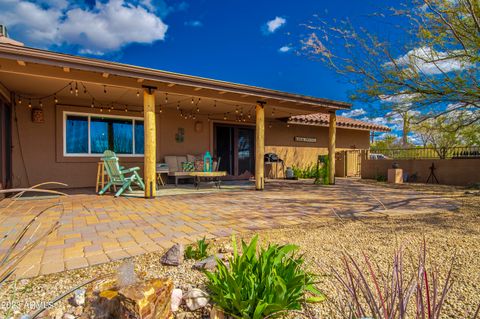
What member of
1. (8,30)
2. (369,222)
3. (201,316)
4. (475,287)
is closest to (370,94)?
(369,222)

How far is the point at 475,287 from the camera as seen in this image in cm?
212

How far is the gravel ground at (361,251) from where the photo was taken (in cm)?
191

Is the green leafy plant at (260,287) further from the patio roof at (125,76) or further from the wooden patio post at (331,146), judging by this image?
the wooden patio post at (331,146)

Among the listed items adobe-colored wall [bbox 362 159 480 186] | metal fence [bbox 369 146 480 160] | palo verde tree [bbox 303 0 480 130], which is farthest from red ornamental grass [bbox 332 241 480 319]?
metal fence [bbox 369 146 480 160]

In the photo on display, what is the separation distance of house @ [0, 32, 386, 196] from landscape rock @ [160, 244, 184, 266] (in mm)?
3613

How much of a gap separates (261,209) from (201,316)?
3.05 meters

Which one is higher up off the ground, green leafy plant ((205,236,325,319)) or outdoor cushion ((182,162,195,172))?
outdoor cushion ((182,162,195,172))

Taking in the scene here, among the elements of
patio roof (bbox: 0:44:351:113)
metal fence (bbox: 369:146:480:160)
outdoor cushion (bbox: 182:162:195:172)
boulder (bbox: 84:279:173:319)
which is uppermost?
patio roof (bbox: 0:44:351:113)

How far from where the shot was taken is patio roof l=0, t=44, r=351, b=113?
456 cm

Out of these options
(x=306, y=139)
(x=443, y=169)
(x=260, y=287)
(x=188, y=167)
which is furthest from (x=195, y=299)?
(x=306, y=139)

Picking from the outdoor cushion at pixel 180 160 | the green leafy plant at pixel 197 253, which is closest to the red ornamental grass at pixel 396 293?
the green leafy plant at pixel 197 253

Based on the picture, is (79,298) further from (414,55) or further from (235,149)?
(235,149)

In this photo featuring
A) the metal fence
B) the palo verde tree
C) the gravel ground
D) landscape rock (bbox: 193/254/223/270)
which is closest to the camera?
the gravel ground

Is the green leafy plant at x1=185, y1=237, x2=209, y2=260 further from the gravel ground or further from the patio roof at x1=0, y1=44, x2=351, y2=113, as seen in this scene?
the patio roof at x1=0, y1=44, x2=351, y2=113
